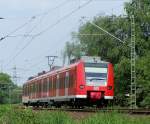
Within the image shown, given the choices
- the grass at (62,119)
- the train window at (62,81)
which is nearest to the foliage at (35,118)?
the grass at (62,119)

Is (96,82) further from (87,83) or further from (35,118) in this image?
(35,118)

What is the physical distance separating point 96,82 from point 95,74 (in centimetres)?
50

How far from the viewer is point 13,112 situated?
56.4ft

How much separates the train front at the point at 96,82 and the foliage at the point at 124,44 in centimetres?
1541

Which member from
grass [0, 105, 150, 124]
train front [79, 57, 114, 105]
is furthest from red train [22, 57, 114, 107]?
grass [0, 105, 150, 124]

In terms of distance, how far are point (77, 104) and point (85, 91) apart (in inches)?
60.9

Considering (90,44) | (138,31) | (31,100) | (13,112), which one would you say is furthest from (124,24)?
(13,112)

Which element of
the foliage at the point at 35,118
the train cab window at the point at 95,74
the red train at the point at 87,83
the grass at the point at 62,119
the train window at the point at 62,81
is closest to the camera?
the grass at the point at 62,119

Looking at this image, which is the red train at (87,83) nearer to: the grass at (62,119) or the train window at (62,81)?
the train window at (62,81)

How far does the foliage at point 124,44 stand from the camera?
185 feet

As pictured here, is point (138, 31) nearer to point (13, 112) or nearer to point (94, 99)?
point (94, 99)

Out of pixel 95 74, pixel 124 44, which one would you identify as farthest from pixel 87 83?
pixel 124 44

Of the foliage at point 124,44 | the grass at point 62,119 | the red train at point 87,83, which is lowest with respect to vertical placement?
the grass at point 62,119

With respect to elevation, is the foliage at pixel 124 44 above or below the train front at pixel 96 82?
above
